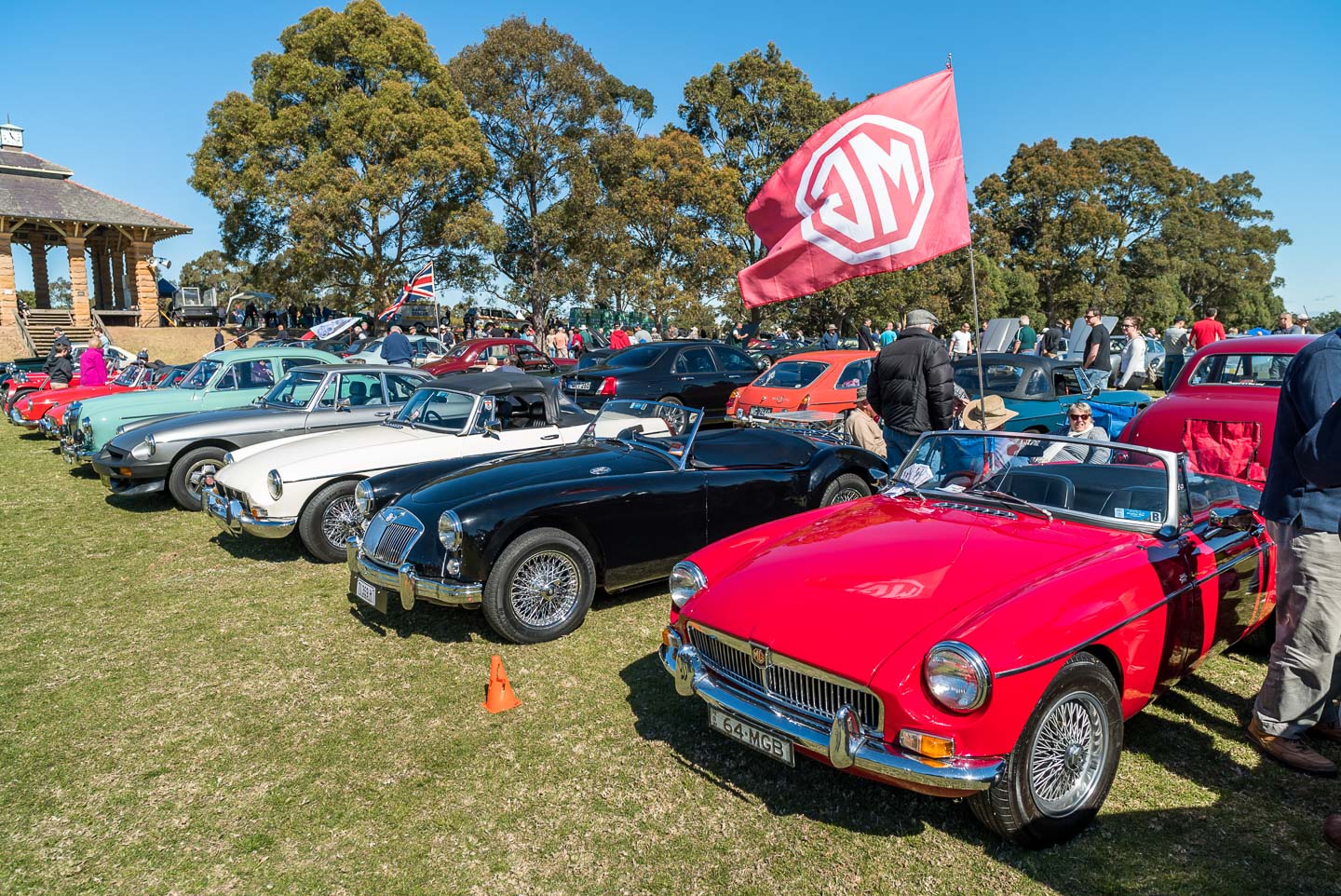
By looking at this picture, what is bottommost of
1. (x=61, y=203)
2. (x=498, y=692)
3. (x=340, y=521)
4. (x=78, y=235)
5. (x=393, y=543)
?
(x=498, y=692)

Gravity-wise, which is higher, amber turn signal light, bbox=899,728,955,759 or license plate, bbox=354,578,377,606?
amber turn signal light, bbox=899,728,955,759

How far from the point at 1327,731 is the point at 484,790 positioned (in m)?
4.11

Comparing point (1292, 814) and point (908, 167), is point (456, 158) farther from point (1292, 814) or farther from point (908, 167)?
point (1292, 814)

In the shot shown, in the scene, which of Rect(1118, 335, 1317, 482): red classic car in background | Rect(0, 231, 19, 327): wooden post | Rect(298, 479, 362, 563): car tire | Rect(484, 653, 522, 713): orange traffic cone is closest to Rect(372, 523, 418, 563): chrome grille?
Rect(484, 653, 522, 713): orange traffic cone

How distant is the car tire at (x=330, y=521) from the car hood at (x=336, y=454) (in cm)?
17

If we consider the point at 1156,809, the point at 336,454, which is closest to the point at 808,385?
the point at 336,454

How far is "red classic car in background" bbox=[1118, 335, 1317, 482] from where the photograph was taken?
22.5ft

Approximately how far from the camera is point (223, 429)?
944 centimetres

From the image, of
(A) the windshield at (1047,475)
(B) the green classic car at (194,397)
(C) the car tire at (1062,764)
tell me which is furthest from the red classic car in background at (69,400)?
(C) the car tire at (1062,764)

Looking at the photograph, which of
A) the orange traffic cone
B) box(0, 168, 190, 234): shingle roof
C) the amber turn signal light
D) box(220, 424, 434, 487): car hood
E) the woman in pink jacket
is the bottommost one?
the orange traffic cone

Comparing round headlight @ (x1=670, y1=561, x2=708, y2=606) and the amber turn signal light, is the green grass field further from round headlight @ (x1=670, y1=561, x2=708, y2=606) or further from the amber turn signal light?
round headlight @ (x1=670, y1=561, x2=708, y2=606)

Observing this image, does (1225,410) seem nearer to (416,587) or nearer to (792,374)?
(792,374)

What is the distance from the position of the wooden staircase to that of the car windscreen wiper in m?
35.2

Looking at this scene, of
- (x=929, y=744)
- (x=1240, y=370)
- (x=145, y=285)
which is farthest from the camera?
(x=145, y=285)
